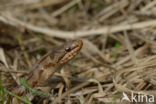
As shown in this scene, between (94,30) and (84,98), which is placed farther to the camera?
(94,30)

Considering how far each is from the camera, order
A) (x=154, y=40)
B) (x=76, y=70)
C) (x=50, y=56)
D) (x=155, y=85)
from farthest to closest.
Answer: (x=154, y=40), (x=76, y=70), (x=50, y=56), (x=155, y=85)

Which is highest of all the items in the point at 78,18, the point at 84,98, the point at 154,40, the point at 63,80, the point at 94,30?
the point at 78,18

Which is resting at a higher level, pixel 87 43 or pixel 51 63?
pixel 87 43

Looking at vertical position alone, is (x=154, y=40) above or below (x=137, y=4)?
below

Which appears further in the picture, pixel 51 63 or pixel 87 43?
pixel 87 43

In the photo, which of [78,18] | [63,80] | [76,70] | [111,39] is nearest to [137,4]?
[111,39]

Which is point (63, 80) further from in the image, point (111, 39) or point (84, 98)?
point (111, 39)

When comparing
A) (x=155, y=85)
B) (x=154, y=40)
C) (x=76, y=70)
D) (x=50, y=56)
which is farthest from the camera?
(x=154, y=40)
